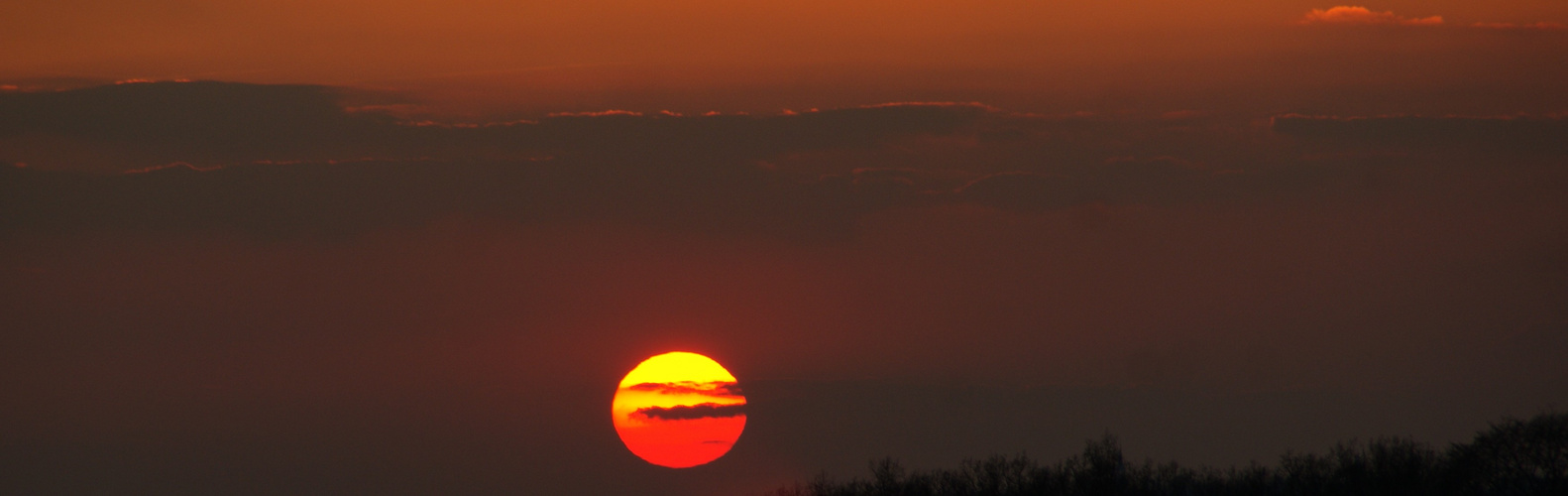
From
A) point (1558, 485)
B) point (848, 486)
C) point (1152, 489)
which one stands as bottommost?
point (1558, 485)

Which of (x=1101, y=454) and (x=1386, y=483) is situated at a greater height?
(x=1101, y=454)

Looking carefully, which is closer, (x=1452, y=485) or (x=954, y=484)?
(x=1452, y=485)

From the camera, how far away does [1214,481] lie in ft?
314

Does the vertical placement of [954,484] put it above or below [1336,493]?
above

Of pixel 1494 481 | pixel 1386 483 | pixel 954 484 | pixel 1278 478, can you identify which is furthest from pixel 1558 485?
pixel 954 484

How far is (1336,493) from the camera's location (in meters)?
79.9

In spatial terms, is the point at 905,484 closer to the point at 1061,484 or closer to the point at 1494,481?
the point at 1061,484

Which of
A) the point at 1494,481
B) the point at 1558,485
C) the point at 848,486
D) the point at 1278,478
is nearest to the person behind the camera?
the point at 1558,485

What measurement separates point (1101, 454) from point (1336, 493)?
16896mm

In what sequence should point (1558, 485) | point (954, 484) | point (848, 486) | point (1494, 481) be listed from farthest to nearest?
point (848, 486) < point (954, 484) < point (1494, 481) < point (1558, 485)

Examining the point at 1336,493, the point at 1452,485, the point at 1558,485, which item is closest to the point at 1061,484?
the point at 1336,493

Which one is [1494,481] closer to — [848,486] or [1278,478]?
[1278,478]

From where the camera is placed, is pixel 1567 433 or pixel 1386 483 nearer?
pixel 1567 433

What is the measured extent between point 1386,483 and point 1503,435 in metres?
6.17
